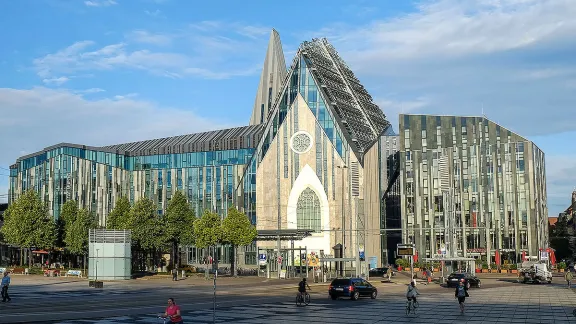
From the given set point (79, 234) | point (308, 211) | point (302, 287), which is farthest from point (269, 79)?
point (302, 287)

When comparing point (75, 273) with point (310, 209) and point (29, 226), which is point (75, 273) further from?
point (310, 209)

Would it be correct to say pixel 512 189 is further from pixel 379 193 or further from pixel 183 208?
A: pixel 183 208

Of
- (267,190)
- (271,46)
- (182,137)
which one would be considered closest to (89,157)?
(182,137)

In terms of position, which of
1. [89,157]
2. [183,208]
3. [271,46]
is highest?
[271,46]

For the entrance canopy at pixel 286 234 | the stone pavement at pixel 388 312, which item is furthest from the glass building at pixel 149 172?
the stone pavement at pixel 388 312

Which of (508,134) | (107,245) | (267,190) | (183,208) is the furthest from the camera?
(508,134)

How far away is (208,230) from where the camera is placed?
291ft

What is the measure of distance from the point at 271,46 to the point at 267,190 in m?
72.5

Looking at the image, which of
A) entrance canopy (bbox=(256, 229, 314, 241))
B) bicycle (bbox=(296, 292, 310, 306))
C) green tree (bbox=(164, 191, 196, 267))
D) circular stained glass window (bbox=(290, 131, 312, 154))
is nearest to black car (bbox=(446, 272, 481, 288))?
bicycle (bbox=(296, 292, 310, 306))

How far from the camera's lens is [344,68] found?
14125 cm

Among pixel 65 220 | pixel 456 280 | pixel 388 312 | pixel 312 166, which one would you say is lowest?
pixel 456 280

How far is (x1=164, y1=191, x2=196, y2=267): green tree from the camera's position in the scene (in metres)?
95.6

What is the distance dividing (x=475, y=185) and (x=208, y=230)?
5769 centimetres

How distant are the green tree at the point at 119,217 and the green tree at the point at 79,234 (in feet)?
10.9
